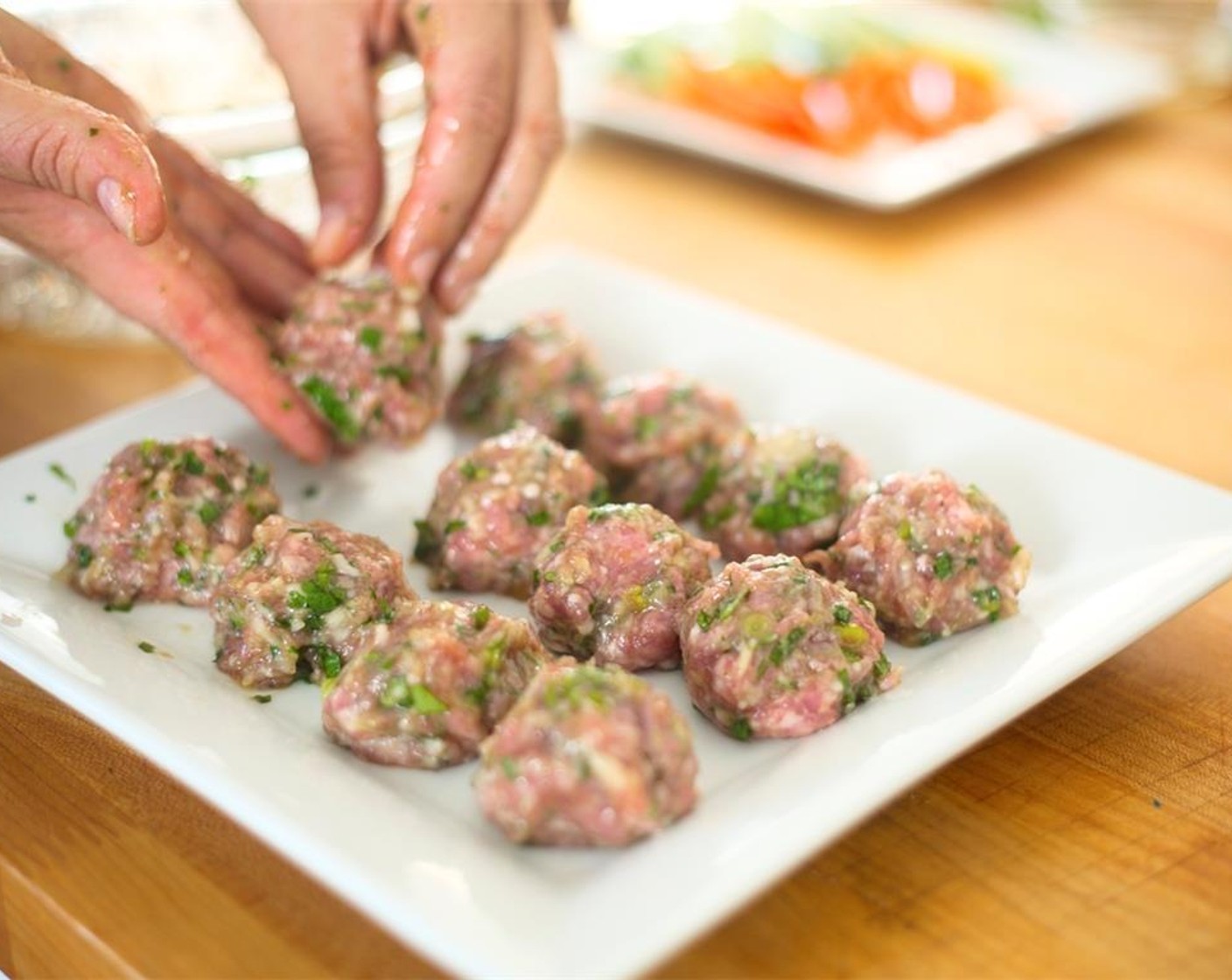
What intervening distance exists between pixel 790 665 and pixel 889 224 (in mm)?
2484

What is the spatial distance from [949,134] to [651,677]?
2.75 m

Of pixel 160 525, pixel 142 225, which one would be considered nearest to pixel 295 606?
pixel 160 525

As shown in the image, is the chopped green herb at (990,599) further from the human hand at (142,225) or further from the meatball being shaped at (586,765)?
the human hand at (142,225)

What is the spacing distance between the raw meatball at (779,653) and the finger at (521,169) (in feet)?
3.40

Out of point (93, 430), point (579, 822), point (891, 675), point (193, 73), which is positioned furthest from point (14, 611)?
point (193, 73)

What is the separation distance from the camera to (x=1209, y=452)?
314 centimetres

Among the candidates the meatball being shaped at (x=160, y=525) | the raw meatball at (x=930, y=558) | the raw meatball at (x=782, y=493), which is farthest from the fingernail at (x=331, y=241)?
the raw meatball at (x=930, y=558)

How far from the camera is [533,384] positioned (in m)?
3.01

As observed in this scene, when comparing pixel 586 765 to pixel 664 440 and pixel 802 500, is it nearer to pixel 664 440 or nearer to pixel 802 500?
pixel 802 500

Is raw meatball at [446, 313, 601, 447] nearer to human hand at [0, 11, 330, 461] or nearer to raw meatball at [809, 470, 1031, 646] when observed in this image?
human hand at [0, 11, 330, 461]

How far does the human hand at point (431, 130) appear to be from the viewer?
9.61ft

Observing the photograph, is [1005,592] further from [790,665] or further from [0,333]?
[0,333]

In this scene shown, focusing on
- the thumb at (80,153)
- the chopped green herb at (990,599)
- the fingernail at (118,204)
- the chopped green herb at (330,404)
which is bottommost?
the chopped green herb at (990,599)

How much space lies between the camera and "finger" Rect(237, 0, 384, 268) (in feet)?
9.70
